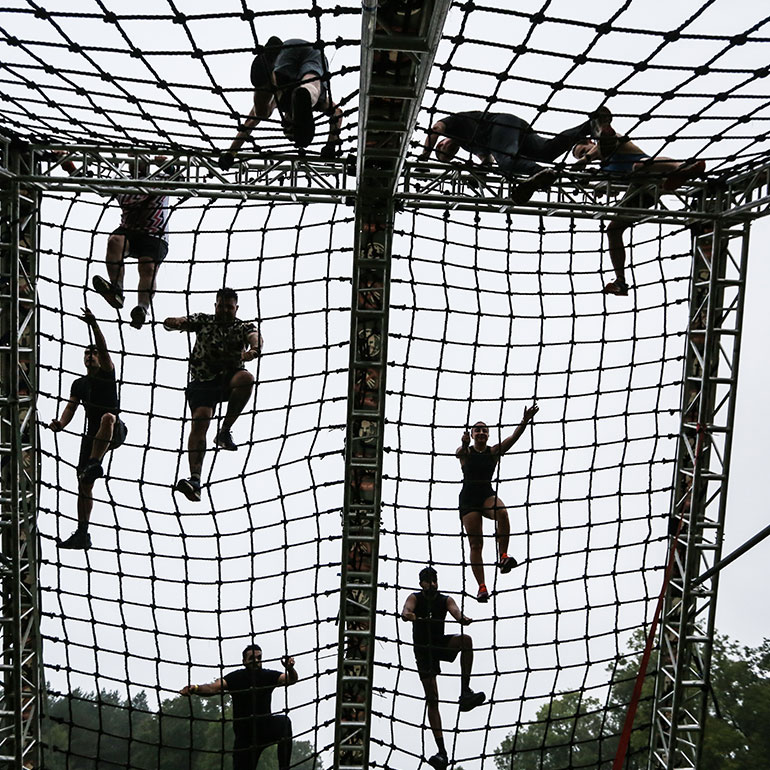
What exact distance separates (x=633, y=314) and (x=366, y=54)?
8.33 ft

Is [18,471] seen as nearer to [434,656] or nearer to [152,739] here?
[434,656]

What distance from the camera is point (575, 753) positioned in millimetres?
13656

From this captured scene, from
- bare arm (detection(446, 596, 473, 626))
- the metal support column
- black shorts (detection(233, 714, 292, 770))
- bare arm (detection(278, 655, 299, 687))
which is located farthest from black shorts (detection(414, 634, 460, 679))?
black shorts (detection(233, 714, 292, 770))

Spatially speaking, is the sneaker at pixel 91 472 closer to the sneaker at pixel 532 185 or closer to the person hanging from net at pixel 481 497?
the person hanging from net at pixel 481 497

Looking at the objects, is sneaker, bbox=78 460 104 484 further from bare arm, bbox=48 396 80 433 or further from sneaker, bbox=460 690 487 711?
sneaker, bbox=460 690 487 711

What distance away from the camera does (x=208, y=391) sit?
15.9 feet

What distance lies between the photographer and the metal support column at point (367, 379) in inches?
135

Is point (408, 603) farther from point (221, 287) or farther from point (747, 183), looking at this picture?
point (747, 183)

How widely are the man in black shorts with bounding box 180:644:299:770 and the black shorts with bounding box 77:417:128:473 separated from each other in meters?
1.39

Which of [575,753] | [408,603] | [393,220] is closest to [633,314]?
[393,220]

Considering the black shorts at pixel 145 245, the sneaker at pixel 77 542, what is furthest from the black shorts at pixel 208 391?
the sneaker at pixel 77 542

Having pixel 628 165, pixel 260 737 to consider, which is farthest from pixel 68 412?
pixel 628 165

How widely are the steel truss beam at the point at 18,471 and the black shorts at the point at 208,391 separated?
81cm

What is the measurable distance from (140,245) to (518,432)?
7.56 ft
